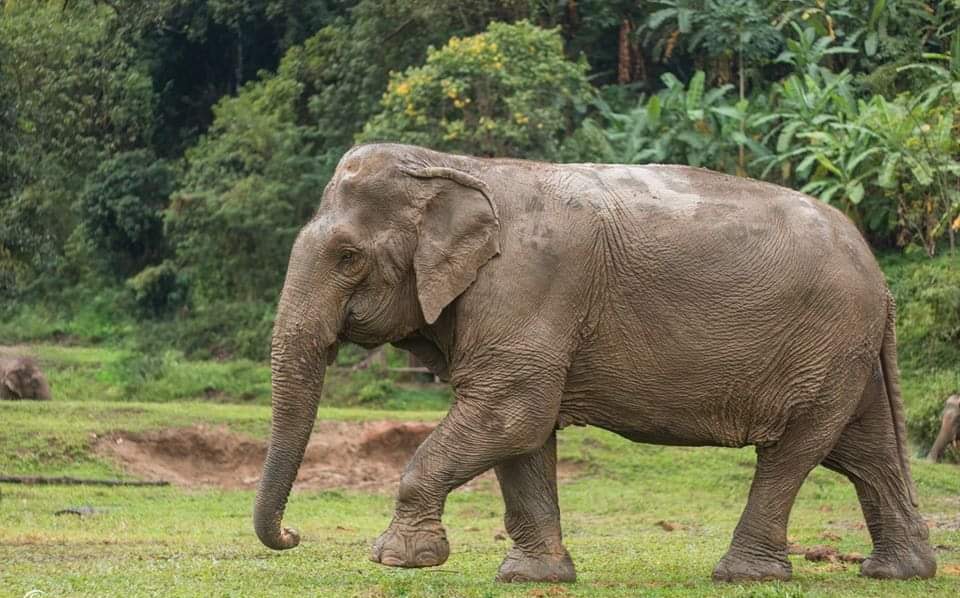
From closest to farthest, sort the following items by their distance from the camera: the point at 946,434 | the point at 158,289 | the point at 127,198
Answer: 1. the point at 946,434
2. the point at 158,289
3. the point at 127,198

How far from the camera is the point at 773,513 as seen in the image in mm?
10922

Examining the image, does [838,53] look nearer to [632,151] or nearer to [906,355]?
[632,151]

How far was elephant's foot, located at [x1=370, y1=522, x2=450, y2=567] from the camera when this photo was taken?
9.89 m

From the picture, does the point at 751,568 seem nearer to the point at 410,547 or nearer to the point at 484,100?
the point at 410,547

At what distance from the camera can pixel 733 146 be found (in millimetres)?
30500

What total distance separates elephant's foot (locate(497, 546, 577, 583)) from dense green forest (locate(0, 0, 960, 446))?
13574 millimetres

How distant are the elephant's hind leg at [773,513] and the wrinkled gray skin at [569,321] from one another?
0.04 feet

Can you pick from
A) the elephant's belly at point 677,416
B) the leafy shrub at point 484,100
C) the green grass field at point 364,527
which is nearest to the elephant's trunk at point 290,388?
the green grass field at point 364,527

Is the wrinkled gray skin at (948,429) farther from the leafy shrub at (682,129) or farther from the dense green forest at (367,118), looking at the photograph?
the leafy shrub at (682,129)

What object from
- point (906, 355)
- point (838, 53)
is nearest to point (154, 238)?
point (838, 53)

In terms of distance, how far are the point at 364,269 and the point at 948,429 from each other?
40.6 feet

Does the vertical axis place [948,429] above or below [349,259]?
below

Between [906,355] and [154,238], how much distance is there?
61.8 ft

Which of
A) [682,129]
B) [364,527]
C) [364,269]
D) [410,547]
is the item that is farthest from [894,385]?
[682,129]
